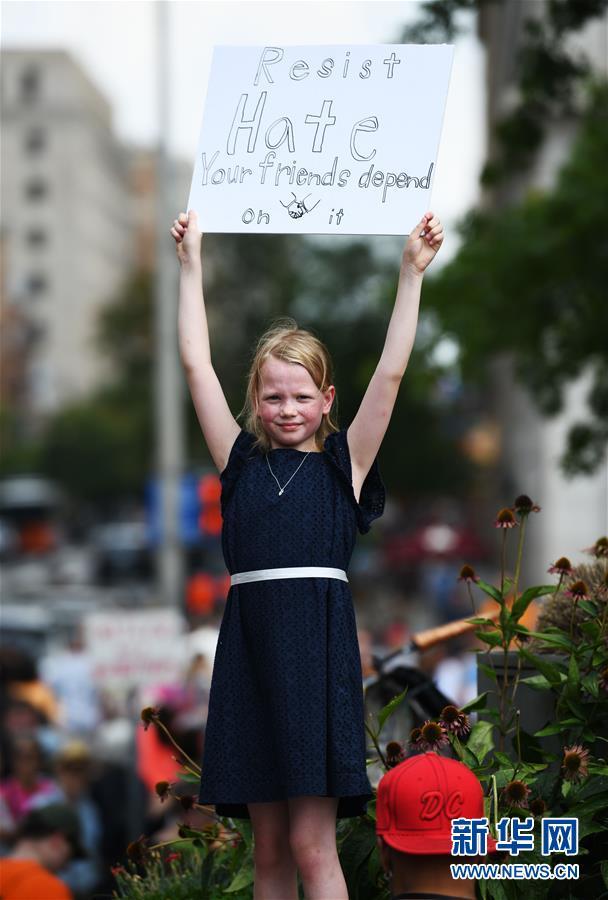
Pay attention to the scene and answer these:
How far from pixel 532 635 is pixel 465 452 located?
56.1 m

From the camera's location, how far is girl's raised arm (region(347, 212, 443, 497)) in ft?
11.8

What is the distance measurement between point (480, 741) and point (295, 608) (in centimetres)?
73

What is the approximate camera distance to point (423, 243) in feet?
12.2

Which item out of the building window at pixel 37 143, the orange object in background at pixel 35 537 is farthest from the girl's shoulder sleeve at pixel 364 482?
the building window at pixel 37 143

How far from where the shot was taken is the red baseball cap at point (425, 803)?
296 cm

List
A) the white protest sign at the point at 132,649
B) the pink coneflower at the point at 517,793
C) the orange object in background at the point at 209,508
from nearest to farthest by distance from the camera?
the pink coneflower at the point at 517,793
the white protest sign at the point at 132,649
the orange object in background at the point at 209,508

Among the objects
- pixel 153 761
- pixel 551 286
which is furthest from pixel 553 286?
pixel 153 761

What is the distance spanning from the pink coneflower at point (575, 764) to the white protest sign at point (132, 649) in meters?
10.5

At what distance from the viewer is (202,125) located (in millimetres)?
4098

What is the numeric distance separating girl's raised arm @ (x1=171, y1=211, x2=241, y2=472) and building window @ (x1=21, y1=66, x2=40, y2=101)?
431 feet

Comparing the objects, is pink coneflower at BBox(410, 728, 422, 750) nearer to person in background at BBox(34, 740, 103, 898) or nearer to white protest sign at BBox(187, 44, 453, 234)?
white protest sign at BBox(187, 44, 453, 234)

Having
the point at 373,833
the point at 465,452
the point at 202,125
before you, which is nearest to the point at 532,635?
the point at 373,833

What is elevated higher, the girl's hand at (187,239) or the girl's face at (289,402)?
the girl's hand at (187,239)

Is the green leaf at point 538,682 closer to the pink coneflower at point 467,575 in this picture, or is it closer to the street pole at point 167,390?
the pink coneflower at point 467,575
